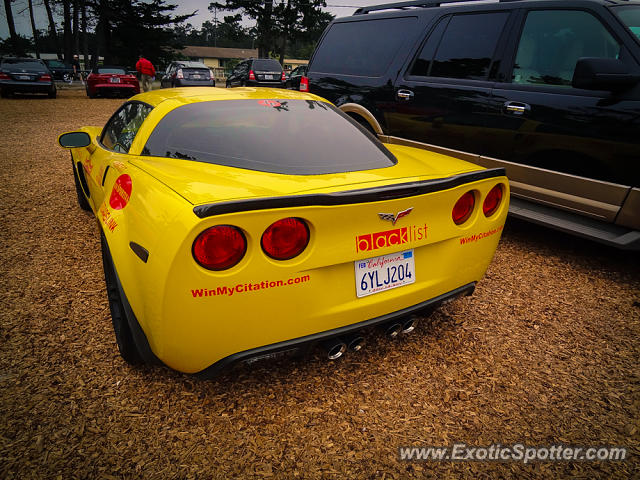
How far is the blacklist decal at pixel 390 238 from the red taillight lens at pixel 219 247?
1.68 feet

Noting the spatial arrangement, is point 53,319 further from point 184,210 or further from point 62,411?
point 184,210

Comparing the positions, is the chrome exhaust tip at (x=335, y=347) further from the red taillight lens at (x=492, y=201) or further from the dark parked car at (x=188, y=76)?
the dark parked car at (x=188, y=76)

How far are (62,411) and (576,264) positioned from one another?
3.88 m

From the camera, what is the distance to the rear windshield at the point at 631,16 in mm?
3125

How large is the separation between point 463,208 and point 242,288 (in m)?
1.25

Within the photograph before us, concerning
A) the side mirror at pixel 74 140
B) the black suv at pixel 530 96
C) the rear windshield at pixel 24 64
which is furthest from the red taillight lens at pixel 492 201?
the rear windshield at pixel 24 64

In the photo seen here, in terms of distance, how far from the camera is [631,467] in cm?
175

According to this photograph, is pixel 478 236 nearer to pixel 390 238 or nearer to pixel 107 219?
pixel 390 238

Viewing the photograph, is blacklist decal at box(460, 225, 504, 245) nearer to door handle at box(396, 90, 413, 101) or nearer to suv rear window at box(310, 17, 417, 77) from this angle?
door handle at box(396, 90, 413, 101)

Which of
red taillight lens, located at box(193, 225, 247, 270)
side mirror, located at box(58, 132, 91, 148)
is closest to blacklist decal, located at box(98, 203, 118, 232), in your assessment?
red taillight lens, located at box(193, 225, 247, 270)

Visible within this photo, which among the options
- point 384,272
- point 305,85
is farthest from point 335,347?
point 305,85

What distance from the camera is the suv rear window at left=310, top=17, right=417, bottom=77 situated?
184 inches

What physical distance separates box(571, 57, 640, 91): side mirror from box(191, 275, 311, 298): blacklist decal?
2.70 metres

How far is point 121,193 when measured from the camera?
2008mm
